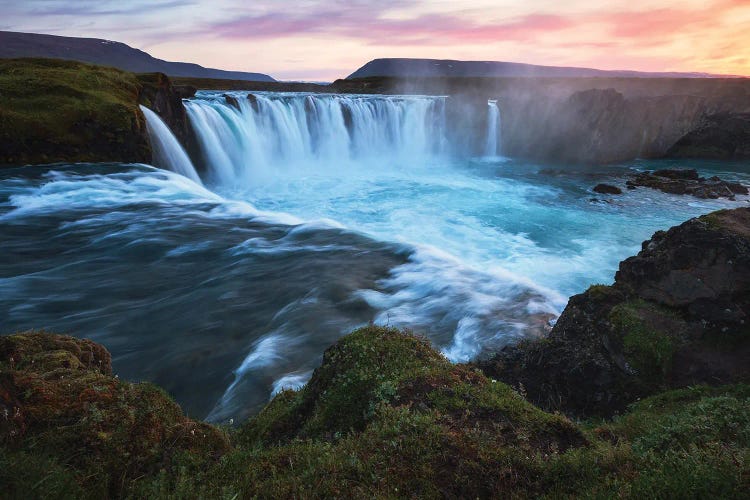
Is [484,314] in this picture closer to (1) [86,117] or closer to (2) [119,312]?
(2) [119,312]

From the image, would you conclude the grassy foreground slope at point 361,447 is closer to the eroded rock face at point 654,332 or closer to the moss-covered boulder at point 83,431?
the moss-covered boulder at point 83,431

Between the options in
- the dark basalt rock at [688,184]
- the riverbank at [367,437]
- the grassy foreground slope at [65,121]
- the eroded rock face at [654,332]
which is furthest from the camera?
the dark basalt rock at [688,184]

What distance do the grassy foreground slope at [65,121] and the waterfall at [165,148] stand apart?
3.26 ft

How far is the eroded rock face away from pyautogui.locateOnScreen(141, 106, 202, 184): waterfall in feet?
70.8

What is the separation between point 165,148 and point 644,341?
2411 cm

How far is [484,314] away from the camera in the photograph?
10594 mm

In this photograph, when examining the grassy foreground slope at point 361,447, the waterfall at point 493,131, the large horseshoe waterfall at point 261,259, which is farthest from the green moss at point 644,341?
the waterfall at point 493,131

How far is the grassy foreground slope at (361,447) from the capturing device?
122 inches

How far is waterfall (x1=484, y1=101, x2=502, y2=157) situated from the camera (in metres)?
48.2

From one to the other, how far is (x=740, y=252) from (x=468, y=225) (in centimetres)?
1517

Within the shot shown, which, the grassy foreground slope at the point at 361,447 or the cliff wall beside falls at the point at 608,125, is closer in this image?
the grassy foreground slope at the point at 361,447

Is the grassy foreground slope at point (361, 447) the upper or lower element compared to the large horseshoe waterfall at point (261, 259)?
upper

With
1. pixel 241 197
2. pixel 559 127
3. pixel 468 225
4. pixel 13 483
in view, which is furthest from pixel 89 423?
pixel 559 127

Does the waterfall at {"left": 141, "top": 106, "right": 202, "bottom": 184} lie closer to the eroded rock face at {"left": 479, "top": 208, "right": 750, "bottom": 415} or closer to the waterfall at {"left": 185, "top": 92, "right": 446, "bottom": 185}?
the waterfall at {"left": 185, "top": 92, "right": 446, "bottom": 185}
